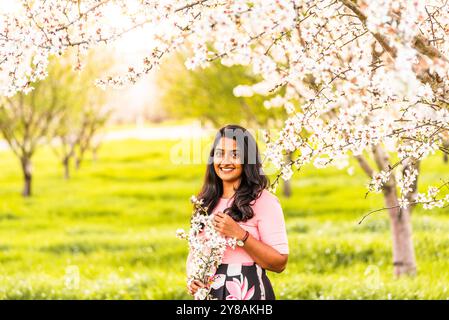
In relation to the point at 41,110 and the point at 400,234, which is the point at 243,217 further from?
the point at 41,110

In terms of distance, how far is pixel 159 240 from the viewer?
48.6ft

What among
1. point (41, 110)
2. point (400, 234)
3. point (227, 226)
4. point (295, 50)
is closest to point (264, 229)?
point (227, 226)

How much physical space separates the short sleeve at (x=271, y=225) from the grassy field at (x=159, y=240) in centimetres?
112

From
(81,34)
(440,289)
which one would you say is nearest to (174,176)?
(440,289)

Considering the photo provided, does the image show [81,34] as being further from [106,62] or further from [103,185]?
[106,62]

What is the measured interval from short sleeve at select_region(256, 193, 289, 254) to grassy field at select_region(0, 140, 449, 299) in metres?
1.12

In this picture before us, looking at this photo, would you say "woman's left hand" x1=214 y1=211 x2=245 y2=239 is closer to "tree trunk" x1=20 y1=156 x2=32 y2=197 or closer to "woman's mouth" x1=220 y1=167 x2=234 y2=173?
"woman's mouth" x1=220 y1=167 x2=234 y2=173

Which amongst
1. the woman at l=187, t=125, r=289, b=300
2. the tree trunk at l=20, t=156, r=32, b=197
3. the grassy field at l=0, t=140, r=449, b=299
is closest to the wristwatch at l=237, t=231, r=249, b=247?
the woman at l=187, t=125, r=289, b=300

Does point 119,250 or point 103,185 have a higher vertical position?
Result: point 103,185

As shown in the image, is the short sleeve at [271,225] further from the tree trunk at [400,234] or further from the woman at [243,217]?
the tree trunk at [400,234]

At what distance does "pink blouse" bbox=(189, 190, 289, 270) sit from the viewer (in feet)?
13.1
